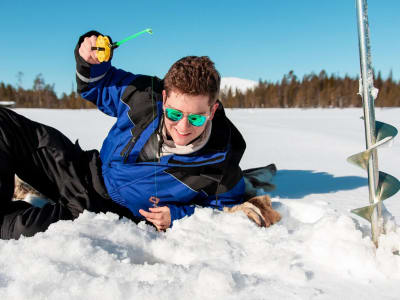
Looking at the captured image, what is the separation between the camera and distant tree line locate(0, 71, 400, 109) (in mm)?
44188

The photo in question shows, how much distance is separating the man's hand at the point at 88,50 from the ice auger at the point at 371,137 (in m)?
1.64

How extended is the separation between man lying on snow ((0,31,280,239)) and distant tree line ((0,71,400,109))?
146ft

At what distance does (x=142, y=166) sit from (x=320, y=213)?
147 centimetres

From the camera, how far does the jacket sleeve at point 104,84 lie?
7.70 feet

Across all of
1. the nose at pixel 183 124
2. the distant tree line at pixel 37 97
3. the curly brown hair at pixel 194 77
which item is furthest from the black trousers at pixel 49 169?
the distant tree line at pixel 37 97

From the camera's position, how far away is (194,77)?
6.56ft

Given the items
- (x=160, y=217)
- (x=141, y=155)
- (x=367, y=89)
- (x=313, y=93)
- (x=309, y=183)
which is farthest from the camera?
(x=313, y=93)

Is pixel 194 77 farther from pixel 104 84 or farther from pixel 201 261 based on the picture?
pixel 201 261

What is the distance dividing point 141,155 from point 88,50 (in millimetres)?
820

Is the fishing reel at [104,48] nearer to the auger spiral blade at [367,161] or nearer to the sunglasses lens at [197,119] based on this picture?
the sunglasses lens at [197,119]

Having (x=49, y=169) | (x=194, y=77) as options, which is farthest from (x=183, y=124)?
(x=49, y=169)

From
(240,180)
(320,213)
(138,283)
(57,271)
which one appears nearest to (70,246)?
(57,271)

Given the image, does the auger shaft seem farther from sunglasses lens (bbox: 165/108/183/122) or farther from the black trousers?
the black trousers

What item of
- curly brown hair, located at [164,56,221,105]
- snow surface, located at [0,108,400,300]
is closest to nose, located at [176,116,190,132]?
curly brown hair, located at [164,56,221,105]
